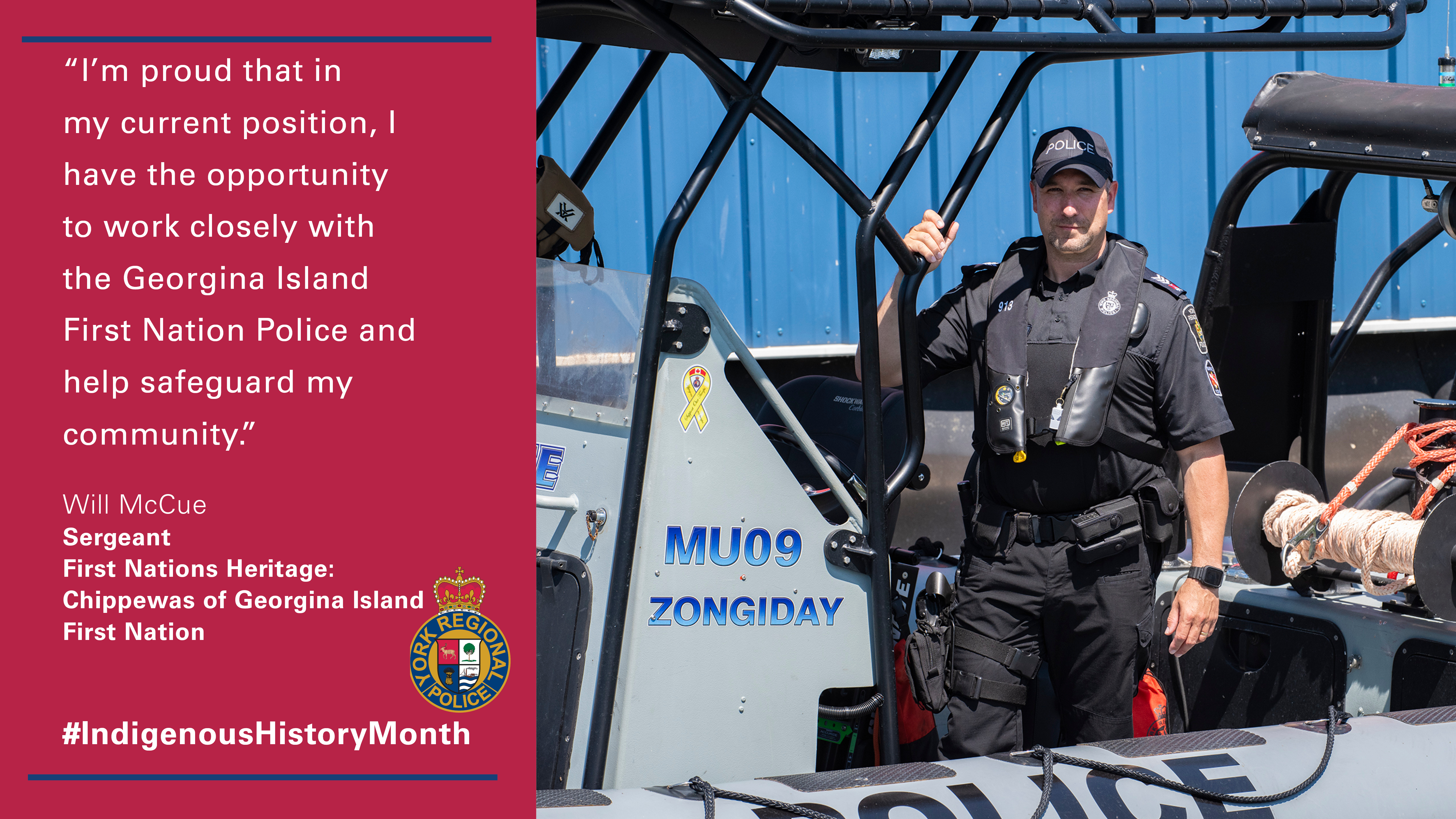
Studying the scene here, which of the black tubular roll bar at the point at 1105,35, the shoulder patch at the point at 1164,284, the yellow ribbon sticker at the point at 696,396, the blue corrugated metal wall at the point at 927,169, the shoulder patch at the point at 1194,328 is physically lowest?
the yellow ribbon sticker at the point at 696,396

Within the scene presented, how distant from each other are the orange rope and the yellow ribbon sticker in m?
1.32

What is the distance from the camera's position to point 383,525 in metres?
1.47

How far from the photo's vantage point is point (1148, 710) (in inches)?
103

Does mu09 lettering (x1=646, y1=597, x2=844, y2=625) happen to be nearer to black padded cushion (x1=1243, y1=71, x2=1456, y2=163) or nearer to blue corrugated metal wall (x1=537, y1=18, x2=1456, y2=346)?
black padded cushion (x1=1243, y1=71, x2=1456, y2=163)

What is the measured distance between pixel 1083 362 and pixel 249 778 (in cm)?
166

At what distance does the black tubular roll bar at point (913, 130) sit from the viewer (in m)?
2.05

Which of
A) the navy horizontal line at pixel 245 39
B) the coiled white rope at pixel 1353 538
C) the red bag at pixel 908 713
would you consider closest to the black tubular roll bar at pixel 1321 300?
the coiled white rope at pixel 1353 538

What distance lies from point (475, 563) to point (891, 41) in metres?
1.09

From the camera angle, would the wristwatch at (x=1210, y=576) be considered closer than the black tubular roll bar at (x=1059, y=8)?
No

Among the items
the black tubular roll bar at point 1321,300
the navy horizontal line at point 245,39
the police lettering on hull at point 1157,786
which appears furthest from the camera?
the black tubular roll bar at point 1321,300

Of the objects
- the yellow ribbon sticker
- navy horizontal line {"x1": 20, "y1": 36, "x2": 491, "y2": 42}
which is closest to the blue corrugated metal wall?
the yellow ribbon sticker

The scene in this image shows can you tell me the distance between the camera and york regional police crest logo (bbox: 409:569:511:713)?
1484 millimetres

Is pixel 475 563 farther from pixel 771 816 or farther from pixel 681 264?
pixel 681 264

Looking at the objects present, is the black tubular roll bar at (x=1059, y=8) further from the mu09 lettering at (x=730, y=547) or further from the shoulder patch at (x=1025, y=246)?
the mu09 lettering at (x=730, y=547)
